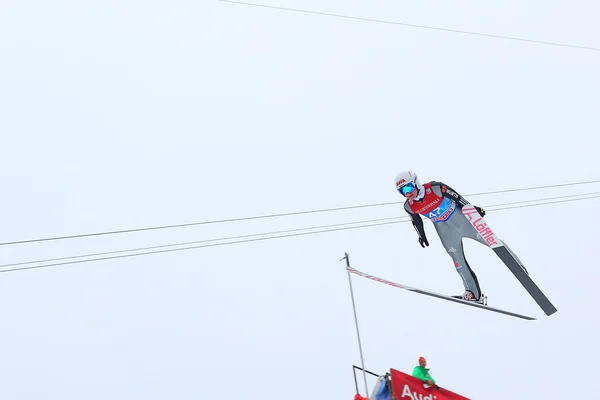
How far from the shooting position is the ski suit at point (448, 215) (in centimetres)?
992

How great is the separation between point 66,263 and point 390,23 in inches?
618

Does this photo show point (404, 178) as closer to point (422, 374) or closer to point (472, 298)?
point (472, 298)

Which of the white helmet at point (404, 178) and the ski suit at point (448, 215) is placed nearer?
the white helmet at point (404, 178)

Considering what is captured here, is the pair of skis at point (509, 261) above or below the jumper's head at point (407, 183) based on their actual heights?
below

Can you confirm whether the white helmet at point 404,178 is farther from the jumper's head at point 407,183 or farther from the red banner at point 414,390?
the red banner at point 414,390

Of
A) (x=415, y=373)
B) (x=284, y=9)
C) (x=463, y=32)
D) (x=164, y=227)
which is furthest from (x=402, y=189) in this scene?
(x=463, y=32)

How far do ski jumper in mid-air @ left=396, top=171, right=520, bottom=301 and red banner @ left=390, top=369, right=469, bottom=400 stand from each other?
1428 mm

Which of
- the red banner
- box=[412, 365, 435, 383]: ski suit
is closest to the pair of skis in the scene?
the red banner

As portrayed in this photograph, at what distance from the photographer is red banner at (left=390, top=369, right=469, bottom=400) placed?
10.2 m

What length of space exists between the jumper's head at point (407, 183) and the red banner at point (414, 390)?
2819 millimetres

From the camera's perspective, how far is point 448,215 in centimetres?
999

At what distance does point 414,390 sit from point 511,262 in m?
2.48

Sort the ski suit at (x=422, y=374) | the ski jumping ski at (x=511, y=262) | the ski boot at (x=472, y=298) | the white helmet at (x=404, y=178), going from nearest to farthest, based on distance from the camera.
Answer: the ski jumping ski at (x=511, y=262) < the white helmet at (x=404, y=178) < the ski boot at (x=472, y=298) < the ski suit at (x=422, y=374)

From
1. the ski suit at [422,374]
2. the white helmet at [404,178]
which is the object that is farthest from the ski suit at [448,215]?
the ski suit at [422,374]
